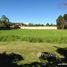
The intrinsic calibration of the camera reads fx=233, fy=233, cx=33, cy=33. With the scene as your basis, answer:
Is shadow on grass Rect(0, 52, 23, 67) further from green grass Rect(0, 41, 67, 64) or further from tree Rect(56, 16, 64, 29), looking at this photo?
tree Rect(56, 16, 64, 29)

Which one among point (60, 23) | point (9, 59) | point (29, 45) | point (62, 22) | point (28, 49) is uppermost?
point (62, 22)

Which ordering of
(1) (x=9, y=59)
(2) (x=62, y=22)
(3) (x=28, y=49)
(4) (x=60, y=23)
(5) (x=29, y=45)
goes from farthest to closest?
(4) (x=60, y=23), (2) (x=62, y=22), (5) (x=29, y=45), (3) (x=28, y=49), (1) (x=9, y=59)

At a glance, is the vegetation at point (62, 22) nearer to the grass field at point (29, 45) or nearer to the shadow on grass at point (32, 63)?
the grass field at point (29, 45)

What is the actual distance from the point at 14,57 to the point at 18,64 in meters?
1.73

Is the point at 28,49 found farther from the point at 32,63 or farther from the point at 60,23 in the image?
the point at 60,23

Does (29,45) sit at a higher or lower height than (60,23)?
lower

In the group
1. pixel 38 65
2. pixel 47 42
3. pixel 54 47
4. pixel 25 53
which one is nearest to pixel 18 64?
pixel 38 65

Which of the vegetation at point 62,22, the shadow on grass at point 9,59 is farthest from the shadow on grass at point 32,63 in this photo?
the vegetation at point 62,22

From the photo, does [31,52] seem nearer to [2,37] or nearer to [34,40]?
[34,40]

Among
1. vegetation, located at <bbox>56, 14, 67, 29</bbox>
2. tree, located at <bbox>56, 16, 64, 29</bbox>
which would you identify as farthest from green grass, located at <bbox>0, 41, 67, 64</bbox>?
tree, located at <bbox>56, 16, 64, 29</bbox>

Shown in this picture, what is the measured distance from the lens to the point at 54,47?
25.0 metres

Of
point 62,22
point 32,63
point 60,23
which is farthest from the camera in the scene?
point 60,23

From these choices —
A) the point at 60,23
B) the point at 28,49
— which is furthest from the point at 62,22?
the point at 28,49

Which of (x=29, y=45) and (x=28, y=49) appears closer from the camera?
(x=28, y=49)
